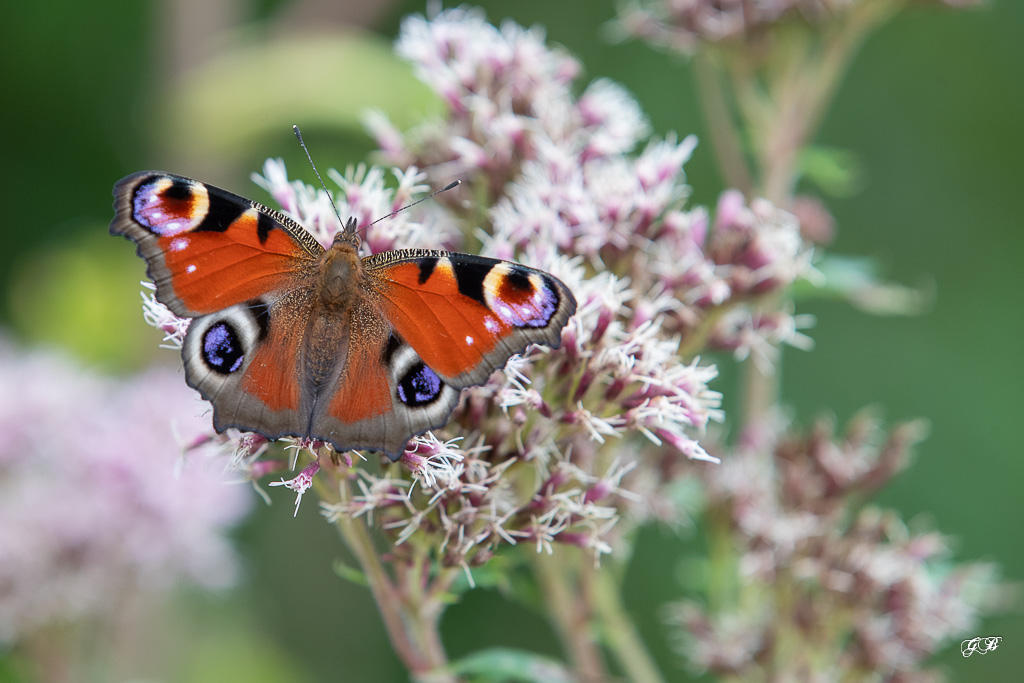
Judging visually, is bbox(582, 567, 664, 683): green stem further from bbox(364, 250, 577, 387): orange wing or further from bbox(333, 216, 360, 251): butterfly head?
bbox(333, 216, 360, 251): butterfly head

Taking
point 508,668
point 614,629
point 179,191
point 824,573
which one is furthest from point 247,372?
point 824,573

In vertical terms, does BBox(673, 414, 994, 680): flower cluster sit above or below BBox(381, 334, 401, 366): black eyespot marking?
below

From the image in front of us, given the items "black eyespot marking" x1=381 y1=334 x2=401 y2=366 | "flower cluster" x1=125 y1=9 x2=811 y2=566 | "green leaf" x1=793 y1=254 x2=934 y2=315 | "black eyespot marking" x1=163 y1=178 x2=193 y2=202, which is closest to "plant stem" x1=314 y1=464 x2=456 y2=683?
"flower cluster" x1=125 y1=9 x2=811 y2=566

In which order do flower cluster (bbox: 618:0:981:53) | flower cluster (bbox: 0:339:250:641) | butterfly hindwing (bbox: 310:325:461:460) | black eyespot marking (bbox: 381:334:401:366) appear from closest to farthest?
1. butterfly hindwing (bbox: 310:325:461:460)
2. black eyespot marking (bbox: 381:334:401:366)
3. flower cluster (bbox: 618:0:981:53)
4. flower cluster (bbox: 0:339:250:641)

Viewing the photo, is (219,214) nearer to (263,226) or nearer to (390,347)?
(263,226)

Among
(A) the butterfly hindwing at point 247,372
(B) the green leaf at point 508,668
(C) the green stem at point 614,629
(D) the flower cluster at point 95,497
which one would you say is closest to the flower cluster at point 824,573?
(C) the green stem at point 614,629

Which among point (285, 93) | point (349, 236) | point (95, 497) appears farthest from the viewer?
point (285, 93)

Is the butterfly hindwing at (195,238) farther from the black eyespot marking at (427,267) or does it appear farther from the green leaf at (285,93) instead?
the green leaf at (285,93)
